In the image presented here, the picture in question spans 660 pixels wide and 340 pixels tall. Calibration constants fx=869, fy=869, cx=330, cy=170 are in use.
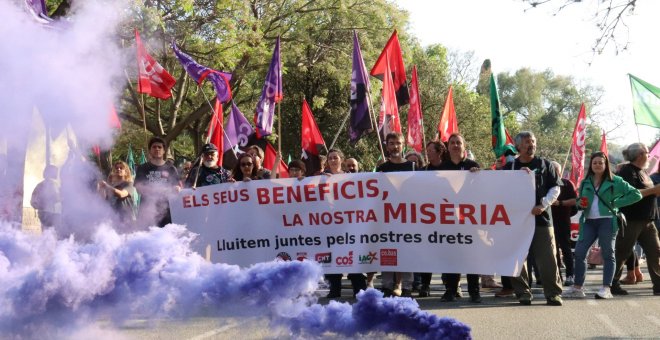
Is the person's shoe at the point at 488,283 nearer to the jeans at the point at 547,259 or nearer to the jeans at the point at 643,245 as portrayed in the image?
the jeans at the point at 643,245

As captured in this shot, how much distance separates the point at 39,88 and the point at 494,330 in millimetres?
4313

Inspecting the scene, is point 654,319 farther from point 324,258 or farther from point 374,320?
point 374,320

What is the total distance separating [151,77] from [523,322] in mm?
6571

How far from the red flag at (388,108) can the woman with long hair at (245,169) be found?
3.81 meters

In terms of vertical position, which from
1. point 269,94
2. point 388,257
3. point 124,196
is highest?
point 269,94

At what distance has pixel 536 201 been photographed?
372 inches

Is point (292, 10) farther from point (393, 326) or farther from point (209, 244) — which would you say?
point (393, 326)

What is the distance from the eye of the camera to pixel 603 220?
408 inches

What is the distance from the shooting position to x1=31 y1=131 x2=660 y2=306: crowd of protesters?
9500mm

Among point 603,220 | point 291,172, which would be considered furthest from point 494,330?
point 291,172

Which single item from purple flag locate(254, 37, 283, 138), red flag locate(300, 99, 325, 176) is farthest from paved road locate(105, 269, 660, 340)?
red flag locate(300, 99, 325, 176)

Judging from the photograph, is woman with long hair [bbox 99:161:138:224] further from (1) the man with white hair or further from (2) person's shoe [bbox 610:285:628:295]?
(2) person's shoe [bbox 610:285:628:295]

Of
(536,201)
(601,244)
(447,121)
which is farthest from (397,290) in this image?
(447,121)

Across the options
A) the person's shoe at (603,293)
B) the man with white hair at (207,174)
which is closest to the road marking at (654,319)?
the person's shoe at (603,293)
